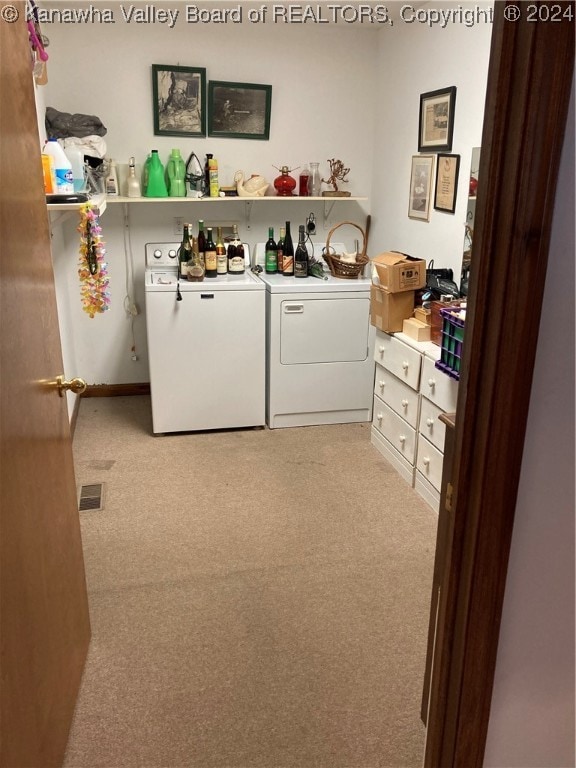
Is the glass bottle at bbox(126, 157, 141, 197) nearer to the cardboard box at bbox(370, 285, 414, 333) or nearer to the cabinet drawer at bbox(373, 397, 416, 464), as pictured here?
the cardboard box at bbox(370, 285, 414, 333)

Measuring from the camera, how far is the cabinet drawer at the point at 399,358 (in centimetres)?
301

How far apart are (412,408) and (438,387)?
0.32 meters

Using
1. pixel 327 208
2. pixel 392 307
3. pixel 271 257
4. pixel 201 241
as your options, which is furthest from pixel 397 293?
pixel 327 208

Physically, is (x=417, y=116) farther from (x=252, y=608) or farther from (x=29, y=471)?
(x=29, y=471)

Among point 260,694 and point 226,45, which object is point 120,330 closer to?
point 226,45

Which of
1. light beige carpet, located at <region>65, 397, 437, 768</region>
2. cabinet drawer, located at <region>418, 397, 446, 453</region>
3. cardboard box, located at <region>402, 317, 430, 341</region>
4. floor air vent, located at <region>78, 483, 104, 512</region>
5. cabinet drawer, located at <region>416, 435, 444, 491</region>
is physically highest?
cardboard box, located at <region>402, 317, 430, 341</region>

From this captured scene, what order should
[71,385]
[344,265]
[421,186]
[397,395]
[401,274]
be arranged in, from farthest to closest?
[344,265] → [421,186] → [397,395] → [401,274] → [71,385]

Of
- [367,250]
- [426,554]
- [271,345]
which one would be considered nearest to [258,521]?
[426,554]

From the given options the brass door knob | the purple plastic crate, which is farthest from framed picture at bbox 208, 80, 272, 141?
the brass door knob

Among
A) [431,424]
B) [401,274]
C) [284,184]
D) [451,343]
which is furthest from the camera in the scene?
[284,184]

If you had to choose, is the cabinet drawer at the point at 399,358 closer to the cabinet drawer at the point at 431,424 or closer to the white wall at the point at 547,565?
the cabinet drawer at the point at 431,424

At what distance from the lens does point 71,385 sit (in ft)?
5.38

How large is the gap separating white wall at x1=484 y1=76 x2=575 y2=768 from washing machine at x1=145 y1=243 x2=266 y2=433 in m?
2.73

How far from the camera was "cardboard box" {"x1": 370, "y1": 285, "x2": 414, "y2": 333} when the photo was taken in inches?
124
